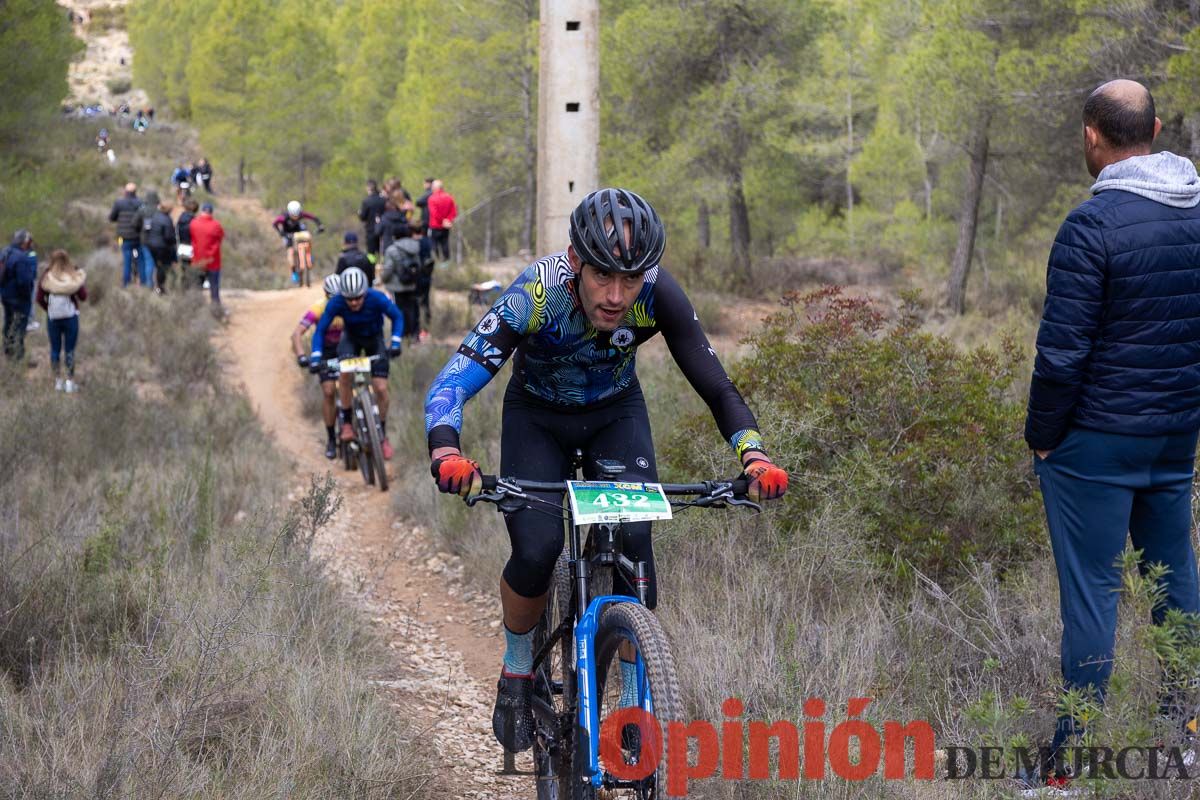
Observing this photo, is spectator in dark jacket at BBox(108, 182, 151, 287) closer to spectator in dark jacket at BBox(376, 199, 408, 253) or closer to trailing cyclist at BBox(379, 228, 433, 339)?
spectator in dark jacket at BBox(376, 199, 408, 253)

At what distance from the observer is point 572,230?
371cm

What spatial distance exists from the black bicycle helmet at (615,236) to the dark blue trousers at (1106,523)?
1.58m

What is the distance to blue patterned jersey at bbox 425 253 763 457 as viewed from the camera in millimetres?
3930

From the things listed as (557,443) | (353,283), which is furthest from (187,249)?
(557,443)

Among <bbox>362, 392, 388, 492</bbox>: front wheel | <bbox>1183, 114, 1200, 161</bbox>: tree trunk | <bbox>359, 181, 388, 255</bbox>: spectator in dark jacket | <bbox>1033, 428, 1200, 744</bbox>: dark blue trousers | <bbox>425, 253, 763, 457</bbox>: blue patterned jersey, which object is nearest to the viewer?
<bbox>1033, 428, 1200, 744</bbox>: dark blue trousers

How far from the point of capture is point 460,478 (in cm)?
348

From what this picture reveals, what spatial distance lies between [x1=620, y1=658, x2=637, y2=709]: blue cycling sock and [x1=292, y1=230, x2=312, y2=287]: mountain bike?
23227 millimetres

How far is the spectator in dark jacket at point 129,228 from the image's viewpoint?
20625 mm

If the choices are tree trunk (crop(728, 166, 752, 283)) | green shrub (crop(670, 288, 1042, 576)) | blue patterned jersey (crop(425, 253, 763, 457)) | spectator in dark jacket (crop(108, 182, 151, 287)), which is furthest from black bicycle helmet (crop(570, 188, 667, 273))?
spectator in dark jacket (crop(108, 182, 151, 287))

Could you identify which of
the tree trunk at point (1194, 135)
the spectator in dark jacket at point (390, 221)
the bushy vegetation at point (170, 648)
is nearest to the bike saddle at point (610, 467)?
the bushy vegetation at point (170, 648)

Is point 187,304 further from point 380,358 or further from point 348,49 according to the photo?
point 348,49

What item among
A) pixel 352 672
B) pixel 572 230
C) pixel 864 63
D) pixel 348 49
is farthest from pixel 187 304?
pixel 348 49

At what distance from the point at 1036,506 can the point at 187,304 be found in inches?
616

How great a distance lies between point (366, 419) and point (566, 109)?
3.50 metres
